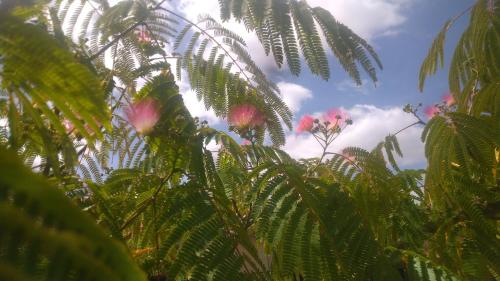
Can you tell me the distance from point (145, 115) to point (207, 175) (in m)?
0.29

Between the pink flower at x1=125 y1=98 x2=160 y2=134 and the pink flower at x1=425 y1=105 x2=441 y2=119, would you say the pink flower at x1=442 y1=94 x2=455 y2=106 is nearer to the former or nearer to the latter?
the pink flower at x1=425 y1=105 x2=441 y2=119

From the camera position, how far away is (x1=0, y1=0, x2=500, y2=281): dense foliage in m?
0.37

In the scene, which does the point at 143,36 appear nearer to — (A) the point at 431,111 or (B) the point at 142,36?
(B) the point at 142,36

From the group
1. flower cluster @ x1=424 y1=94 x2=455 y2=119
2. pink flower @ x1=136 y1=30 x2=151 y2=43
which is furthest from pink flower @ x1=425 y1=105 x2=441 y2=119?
pink flower @ x1=136 y1=30 x2=151 y2=43

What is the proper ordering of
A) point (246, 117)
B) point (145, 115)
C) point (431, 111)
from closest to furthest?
1. point (145, 115)
2. point (246, 117)
3. point (431, 111)

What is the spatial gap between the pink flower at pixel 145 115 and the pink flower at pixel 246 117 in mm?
495

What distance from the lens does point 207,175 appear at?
1463mm

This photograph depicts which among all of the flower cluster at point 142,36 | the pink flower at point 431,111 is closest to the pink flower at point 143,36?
the flower cluster at point 142,36

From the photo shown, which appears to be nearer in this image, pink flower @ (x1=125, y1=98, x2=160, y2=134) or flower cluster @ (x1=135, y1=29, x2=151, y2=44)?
pink flower @ (x1=125, y1=98, x2=160, y2=134)

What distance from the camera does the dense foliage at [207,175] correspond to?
0.37m

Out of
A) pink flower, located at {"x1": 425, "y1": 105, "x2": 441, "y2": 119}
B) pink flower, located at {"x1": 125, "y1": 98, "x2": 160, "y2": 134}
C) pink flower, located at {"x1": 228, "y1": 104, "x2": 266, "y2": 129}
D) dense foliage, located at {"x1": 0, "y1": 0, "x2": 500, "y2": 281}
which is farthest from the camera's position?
pink flower, located at {"x1": 425, "y1": 105, "x2": 441, "y2": 119}

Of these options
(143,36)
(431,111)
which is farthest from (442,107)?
(143,36)

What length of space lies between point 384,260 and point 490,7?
1967 mm

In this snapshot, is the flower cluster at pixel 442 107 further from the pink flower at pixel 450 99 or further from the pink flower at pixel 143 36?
the pink flower at pixel 143 36
